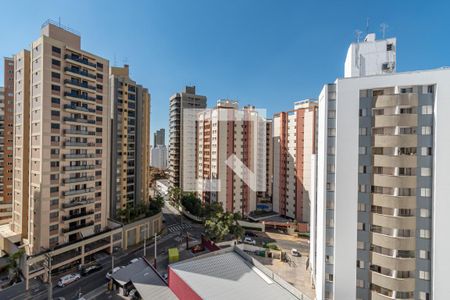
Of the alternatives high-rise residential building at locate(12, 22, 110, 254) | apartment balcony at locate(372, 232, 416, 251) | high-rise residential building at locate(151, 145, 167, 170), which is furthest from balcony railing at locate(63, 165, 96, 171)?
high-rise residential building at locate(151, 145, 167, 170)

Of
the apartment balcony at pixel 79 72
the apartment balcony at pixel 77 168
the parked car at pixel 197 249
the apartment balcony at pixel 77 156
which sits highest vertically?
the apartment balcony at pixel 79 72

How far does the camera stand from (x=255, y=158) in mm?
59531

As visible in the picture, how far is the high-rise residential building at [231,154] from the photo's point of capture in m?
56.9

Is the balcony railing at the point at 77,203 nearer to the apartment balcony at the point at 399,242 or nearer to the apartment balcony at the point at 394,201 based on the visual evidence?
the apartment balcony at the point at 394,201

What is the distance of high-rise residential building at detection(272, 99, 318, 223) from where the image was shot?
54.1 metres

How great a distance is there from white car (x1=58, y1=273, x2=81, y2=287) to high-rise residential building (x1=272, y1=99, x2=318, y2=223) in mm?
44045

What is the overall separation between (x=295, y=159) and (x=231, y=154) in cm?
1569

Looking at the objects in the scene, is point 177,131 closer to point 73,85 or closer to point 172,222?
point 172,222

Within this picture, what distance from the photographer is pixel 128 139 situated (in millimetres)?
47625

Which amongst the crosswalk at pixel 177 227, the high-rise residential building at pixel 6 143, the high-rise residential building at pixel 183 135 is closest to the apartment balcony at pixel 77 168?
the crosswalk at pixel 177 227

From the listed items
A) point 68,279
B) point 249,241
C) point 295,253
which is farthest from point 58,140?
point 295,253

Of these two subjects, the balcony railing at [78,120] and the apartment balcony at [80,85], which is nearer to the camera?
the balcony railing at [78,120]

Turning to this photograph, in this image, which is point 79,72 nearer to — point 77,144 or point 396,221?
point 77,144

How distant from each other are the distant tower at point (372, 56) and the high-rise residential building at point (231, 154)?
3381cm
